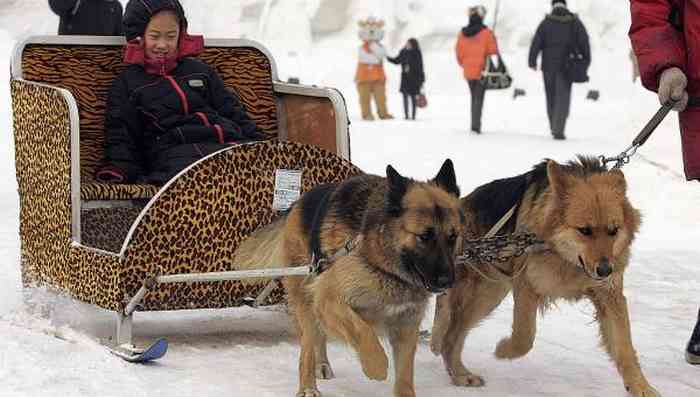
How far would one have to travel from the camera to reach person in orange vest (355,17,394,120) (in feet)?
76.0

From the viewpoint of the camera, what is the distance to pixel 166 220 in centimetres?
521

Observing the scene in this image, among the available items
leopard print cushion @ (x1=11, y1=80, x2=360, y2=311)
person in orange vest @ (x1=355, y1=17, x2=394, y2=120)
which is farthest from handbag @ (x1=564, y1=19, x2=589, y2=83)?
leopard print cushion @ (x1=11, y1=80, x2=360, y2=311)

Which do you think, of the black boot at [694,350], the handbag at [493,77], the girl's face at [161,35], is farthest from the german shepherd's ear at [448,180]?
the handbag at [493,77]

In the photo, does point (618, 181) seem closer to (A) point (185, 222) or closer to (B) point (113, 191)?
(A) point (185, 222)

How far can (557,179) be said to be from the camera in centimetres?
456

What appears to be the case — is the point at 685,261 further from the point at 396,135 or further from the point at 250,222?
the point at 396,135

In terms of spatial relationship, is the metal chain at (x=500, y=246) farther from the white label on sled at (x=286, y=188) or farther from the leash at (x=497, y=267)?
the white label on sled at (x=286, y=188)

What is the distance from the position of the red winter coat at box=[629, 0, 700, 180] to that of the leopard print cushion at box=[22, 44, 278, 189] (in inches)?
90.8

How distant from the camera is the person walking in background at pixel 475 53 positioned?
754 inches

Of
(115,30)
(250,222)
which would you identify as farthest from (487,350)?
(115,30)

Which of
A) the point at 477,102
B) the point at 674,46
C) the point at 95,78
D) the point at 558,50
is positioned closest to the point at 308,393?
the point at 674,46

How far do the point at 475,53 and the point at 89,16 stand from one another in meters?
10.4

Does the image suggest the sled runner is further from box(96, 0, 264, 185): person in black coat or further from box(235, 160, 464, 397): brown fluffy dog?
box(235, 160, 464, 397): brown fluffy dog

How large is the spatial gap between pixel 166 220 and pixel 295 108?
1.64 m
